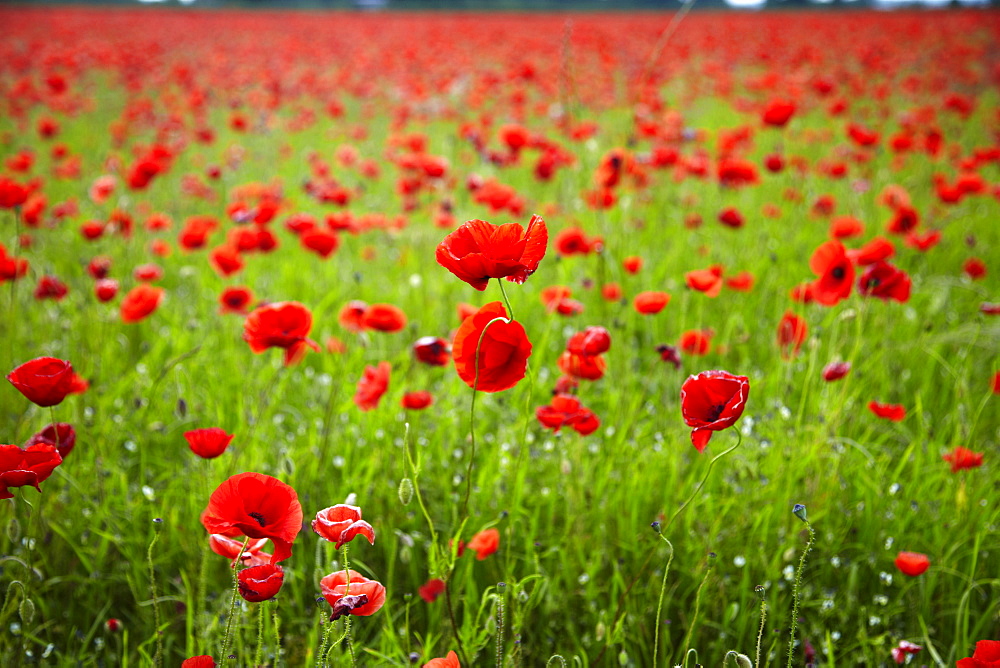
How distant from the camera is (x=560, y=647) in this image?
5.13 ft

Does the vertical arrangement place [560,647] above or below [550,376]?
below

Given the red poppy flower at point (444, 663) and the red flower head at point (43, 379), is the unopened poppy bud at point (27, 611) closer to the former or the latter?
the red flower head at point (43, 379)

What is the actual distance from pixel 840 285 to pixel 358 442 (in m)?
1.50

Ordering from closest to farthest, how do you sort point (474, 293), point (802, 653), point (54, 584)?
point (802, 653), point (54, 584), point (474, 293)

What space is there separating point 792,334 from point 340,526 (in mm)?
1583

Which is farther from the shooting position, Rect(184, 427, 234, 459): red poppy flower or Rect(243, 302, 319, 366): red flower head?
Rect(243, 302, 319, 366): red flower head

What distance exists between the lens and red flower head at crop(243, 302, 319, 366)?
1.59 metres

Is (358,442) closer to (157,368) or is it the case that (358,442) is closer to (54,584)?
(54,584)

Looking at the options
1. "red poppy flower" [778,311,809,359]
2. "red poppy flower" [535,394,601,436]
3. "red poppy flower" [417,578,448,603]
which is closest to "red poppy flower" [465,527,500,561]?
"red poppy flower" [417,578,448,603]

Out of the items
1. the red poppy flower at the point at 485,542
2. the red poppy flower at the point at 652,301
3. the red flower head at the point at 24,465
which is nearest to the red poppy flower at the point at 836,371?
the red poppy flower at the point at 652,301

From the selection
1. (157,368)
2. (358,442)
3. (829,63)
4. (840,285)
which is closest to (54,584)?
(358,442)

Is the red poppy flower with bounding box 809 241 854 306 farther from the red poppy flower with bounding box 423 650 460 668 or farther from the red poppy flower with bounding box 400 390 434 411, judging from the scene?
the red poppy flower with bounding box 423 650 460 668

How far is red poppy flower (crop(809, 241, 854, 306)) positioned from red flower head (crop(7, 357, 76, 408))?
179 centimetres

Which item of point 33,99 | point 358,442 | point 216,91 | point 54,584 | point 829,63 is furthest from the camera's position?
point 829,63
